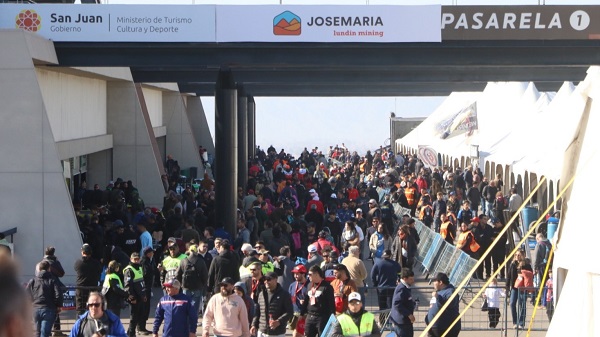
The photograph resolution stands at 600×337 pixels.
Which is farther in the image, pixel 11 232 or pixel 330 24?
pixel 330 24

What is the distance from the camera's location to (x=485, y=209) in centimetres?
3106

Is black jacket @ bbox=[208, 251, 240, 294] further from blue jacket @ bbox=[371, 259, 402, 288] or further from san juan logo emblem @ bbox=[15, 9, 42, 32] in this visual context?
san juan logo emblem @ bbox=[15, 9, 42, 32]

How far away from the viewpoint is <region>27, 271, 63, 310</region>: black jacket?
43.0 feet

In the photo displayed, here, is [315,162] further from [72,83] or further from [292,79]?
[72,83]

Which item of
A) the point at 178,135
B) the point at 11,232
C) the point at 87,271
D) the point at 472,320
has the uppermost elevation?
the point at 178,135

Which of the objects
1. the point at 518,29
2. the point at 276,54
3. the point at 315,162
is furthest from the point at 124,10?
the point at 315,162

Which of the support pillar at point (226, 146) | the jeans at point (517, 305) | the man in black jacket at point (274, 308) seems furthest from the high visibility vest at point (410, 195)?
the man in black jacket at point (274, 308)

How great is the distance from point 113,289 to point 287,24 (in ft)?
31.6

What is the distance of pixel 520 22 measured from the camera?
22047mm

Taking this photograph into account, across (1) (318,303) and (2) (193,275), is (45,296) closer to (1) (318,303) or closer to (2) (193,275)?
(2) (193,275)

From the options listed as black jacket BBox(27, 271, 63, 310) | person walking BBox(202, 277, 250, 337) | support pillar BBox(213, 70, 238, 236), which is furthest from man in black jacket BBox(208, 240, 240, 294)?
support pillar BBox(213, 70, 238, 236)

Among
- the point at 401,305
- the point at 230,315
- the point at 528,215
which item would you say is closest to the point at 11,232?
the point at 230,315

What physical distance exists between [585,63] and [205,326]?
14941 millimetres

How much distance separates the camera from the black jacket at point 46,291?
43.0ft
